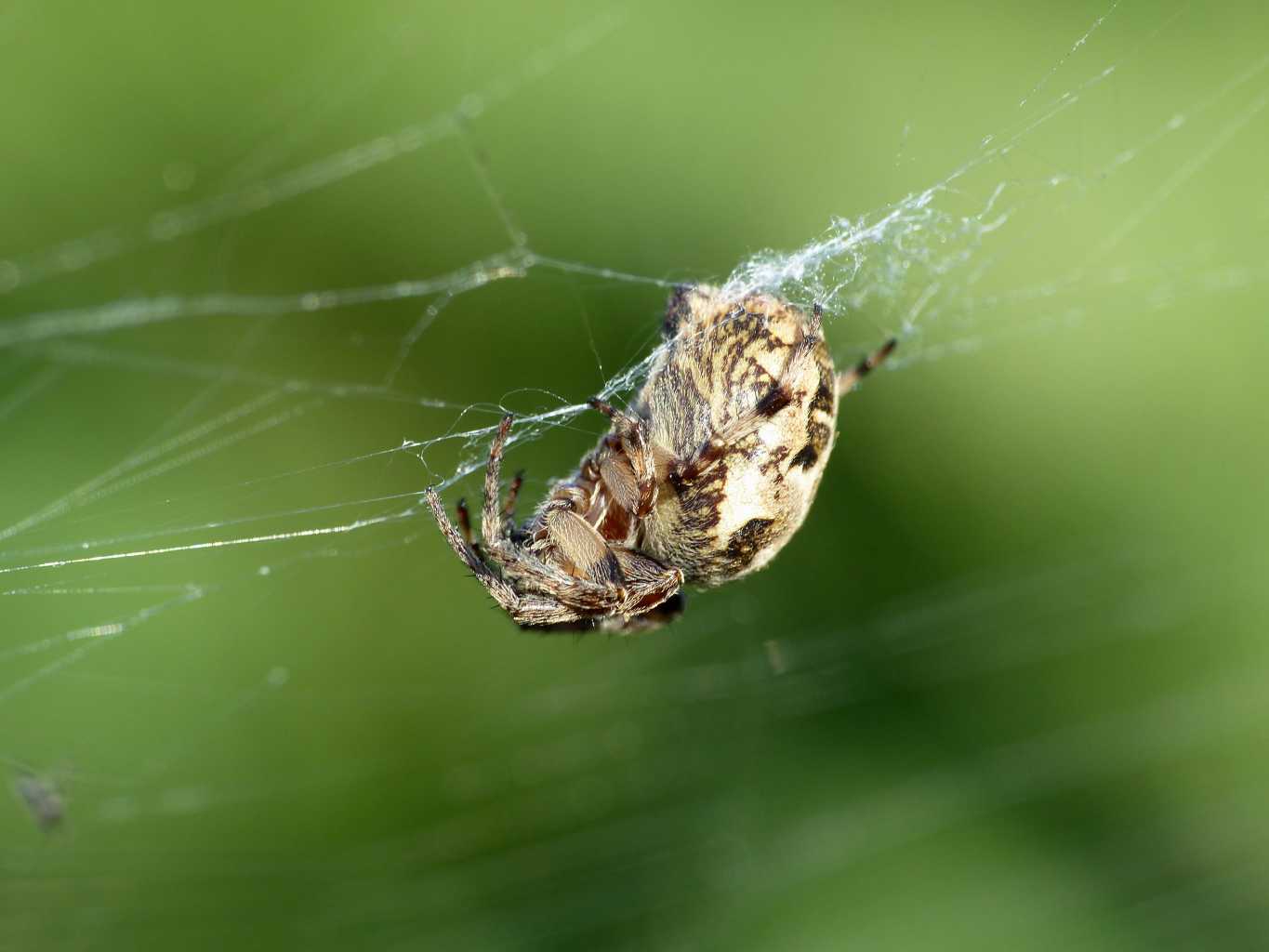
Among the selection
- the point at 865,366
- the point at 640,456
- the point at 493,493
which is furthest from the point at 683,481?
the point at 865,366

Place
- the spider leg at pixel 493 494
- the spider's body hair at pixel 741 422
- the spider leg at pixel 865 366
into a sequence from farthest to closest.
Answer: the spider leg at pixel 865 366
the spider leg at pixel 493 494
the spider's body hair at pixel 741 422

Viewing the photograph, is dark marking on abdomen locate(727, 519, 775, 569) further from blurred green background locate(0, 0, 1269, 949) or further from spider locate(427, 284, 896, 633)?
blurred green background locate(0, 0, 1269, 949)

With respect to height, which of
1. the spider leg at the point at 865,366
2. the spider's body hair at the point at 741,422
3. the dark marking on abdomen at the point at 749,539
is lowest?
the dark marking on abdomen at the point at 749,539

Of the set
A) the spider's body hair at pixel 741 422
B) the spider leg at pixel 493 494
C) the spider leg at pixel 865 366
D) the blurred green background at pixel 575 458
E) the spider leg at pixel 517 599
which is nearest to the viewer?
the spider's body hair at pixel 741 422

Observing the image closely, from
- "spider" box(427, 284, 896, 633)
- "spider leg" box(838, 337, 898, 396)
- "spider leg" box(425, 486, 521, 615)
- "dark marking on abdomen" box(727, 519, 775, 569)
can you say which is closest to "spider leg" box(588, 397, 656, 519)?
"spider" box(427, 284, 896, 633)

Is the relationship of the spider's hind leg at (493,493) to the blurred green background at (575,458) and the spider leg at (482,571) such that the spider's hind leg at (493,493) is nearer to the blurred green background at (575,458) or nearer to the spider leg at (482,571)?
the spider leg at (482,571)

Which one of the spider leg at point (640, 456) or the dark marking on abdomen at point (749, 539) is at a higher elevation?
the spider leg at point (640, 456)

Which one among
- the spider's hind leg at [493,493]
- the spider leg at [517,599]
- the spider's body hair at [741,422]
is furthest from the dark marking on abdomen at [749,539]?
the spider's hind leg at [493,493]
